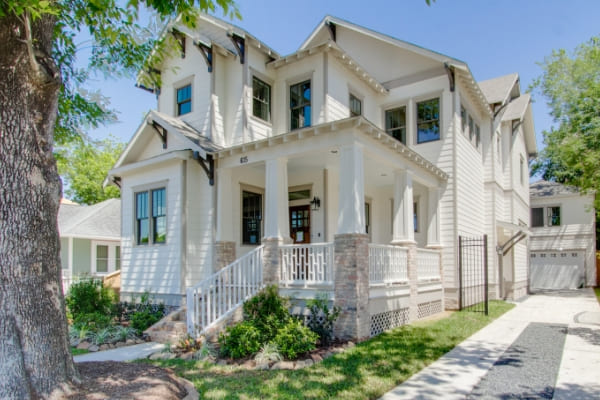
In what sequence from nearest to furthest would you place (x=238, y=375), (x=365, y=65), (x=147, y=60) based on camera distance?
(x=238, y=375) < (x=147, y=60) < (x=365, y=65)

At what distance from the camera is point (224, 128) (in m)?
11.8

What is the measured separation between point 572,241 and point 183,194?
75.9 ft

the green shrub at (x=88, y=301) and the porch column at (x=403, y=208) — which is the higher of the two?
the porch column at (x=403, y=208)

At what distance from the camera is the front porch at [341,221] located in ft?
26.7

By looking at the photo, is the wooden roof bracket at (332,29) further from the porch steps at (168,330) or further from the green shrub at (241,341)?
the green shrub at (241,341)

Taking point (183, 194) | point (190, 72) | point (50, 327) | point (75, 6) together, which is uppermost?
point (190, 72)

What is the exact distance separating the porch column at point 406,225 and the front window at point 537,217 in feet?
62.9

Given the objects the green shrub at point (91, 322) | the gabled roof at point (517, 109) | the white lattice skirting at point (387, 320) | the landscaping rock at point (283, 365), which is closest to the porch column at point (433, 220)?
the white lattice skirting at point (387, 320)

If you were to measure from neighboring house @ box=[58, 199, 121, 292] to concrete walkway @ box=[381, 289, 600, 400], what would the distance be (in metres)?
16.7

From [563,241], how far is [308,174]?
1966 cm

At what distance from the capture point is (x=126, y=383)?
16.2ft

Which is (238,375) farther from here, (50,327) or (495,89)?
(495,89)

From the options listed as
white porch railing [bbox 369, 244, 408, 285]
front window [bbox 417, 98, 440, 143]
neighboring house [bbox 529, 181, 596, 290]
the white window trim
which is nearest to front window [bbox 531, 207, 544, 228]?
neighboring house [bbox 529, 181, 596, 290]

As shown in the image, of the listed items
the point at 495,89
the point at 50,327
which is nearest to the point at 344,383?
the point at 50,327
